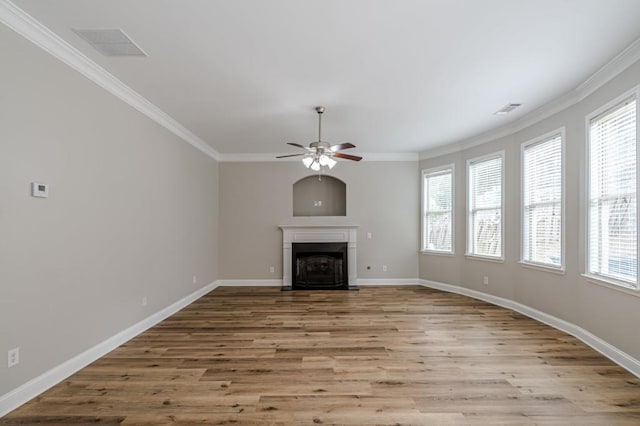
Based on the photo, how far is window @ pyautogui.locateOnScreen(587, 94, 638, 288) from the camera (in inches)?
110

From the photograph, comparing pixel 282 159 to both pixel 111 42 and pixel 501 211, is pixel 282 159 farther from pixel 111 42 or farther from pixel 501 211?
pixel 501 211

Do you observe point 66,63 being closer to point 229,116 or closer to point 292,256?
point 229,116

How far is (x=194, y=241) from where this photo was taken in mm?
5223

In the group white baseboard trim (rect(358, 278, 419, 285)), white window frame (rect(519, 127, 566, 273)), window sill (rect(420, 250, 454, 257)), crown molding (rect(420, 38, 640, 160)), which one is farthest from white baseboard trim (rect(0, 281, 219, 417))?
crown molding (rect(420, 38, 640, 160))

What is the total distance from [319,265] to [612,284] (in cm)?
454

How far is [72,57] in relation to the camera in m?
2.64

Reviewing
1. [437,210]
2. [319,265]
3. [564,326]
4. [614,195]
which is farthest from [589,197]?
[319,265]

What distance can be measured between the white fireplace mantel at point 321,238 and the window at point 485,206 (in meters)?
2.21

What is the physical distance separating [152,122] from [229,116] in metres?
0.97

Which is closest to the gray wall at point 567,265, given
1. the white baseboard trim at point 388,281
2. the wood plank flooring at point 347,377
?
the wood plank flooring at point 347,377

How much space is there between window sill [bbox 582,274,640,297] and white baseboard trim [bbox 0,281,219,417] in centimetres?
500

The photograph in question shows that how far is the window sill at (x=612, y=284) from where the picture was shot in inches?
106

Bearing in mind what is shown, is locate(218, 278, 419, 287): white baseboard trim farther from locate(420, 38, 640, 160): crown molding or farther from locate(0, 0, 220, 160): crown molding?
locate(0, 0, 220, 160): crown molding

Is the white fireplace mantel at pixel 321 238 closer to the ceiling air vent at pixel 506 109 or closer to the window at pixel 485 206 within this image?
the window at pixel 485 206
